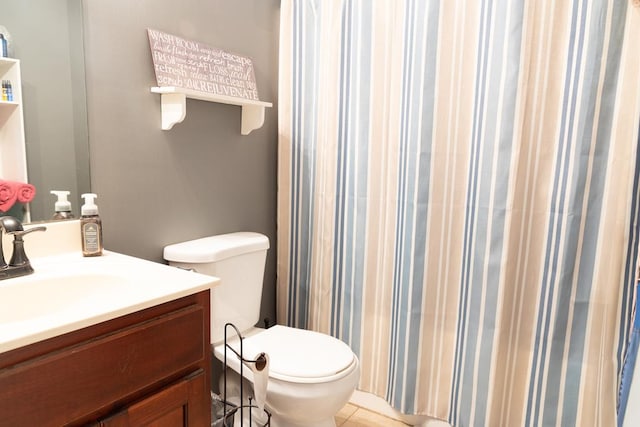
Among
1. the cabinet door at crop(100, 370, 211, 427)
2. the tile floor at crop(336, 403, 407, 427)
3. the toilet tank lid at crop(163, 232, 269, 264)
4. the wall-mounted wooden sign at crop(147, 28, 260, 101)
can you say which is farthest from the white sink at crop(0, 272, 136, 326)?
the tile floor at crop(336, 403, 407, 427)

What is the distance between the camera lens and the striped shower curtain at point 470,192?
1357mm

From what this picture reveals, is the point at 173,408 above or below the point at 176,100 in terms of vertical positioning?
below

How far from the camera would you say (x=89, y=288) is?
1.12m

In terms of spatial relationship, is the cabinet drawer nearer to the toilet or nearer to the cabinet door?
the cabinet door

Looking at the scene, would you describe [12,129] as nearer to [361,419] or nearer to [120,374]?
[120,374]

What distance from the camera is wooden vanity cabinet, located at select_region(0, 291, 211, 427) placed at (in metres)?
0.75

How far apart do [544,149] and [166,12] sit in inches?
54.7

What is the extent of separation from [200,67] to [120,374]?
3.68 feet

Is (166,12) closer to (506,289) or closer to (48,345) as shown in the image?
(48,345)

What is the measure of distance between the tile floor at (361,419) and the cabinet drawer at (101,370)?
1045mm

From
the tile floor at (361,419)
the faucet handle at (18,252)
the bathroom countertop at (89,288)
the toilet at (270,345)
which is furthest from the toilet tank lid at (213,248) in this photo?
the tile floor at (361,419)

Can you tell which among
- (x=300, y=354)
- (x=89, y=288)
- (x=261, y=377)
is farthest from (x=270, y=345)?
(x=89, y=288)

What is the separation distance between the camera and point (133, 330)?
908 millimetres

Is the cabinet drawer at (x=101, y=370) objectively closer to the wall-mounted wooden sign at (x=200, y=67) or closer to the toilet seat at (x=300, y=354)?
the toilet seat at (x=300, y=354)
